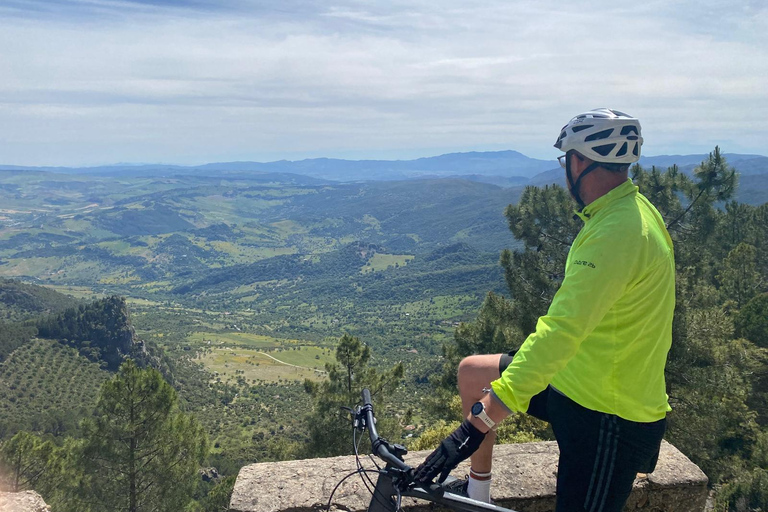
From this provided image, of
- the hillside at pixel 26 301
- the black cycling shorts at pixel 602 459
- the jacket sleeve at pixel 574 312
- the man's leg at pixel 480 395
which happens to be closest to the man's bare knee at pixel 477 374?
the man's leg at pixel 480 395

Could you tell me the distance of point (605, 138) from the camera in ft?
9.70

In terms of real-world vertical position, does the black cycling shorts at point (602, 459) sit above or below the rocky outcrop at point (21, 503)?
above

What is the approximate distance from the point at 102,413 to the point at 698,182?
20.0 meters

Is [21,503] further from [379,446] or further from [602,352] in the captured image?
[602,352]

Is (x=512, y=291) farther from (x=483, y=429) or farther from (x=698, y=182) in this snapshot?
(x=483, y=429)

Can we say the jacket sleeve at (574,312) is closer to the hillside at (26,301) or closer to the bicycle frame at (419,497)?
the bicycle frame at (419,497)

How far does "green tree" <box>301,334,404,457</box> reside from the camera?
1530 cm

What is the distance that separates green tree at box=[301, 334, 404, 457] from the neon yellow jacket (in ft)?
42.8

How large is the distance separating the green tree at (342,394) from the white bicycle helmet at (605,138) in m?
13.2

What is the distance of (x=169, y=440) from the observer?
50.5 feet

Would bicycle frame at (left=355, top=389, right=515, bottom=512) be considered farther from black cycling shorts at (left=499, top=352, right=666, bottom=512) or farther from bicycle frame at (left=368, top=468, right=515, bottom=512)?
black cycling shorts at (left=499, top=352, right=666, bottom=512)

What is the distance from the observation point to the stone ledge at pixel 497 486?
349 centimetres

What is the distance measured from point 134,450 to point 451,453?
15.8 metres

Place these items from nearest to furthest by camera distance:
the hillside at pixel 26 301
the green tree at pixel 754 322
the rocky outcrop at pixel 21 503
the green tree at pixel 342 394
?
the rocky outcrop at pixel 21 503 → the green tree at pixel 342 394 → the green tree at pixel 754 322 → the hillside at pixel 26 301
